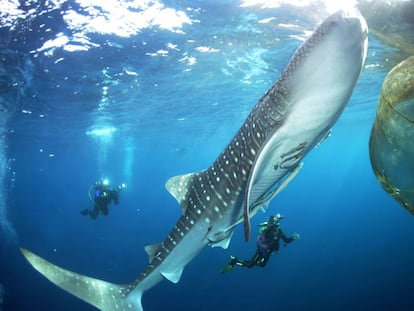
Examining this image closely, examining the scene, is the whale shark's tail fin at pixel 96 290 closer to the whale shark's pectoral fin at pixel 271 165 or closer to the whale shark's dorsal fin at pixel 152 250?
the whale shark's dorsal fin at pixel 152 250

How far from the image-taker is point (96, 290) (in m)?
5.11

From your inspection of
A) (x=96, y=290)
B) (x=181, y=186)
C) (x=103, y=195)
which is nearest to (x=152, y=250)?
(x=96, y=290)

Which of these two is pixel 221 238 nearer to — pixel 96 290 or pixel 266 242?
pixel 96 290

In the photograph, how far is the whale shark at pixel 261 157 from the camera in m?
2.62

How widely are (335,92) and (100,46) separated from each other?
1343 cm

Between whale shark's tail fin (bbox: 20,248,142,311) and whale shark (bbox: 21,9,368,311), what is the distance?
0.01 metres

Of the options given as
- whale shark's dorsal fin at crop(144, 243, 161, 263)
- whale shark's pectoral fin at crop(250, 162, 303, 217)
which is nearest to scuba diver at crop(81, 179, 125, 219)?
whale shark's dorsal fin at crop(144, 243, 161, 263)

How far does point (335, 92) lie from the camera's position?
2.78 meters

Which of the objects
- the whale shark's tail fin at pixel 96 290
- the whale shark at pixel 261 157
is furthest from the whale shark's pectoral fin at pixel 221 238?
the whale shark's tail fin at pixel 96 290

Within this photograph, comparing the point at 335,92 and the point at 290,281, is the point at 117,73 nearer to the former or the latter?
the point at 335,92

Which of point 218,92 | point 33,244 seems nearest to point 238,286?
point 218,92

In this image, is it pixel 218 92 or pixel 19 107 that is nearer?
pixel 19 107

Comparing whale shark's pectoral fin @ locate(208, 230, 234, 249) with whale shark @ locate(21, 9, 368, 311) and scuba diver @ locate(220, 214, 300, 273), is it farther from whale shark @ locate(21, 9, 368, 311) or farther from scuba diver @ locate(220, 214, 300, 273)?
scuba diver @ locate(220, 214, 300, 273)

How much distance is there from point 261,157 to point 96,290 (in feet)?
12.5
